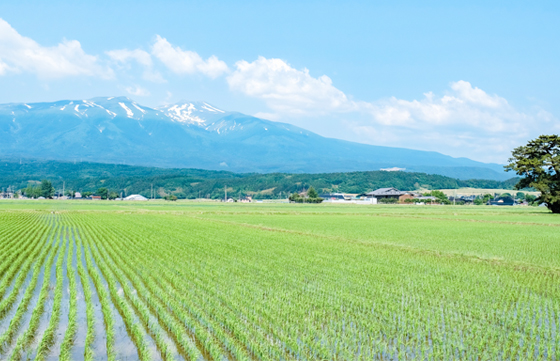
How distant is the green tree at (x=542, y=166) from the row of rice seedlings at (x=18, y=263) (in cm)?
3902

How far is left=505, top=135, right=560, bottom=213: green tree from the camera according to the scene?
42.0 m

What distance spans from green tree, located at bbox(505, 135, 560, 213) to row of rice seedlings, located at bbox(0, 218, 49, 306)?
39.0 metres

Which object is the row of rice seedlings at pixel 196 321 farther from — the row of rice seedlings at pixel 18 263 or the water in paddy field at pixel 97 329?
the row of rice seedlings at pixel 18 263

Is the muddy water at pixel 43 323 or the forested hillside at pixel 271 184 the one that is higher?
the forested hillside at pixel 271 184

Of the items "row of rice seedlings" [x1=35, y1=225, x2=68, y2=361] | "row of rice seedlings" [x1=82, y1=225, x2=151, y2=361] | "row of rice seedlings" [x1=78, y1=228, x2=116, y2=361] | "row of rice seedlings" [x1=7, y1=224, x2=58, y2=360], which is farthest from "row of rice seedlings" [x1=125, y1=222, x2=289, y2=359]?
Answer: "row of rice seedlings" [x1=7, y1=224, x2=58, y2=360]

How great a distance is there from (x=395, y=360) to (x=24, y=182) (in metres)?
187

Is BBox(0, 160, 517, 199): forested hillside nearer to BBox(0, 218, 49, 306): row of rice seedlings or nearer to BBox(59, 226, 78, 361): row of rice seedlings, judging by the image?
BBox(0, 218, 49, 306): row of rice seedlings

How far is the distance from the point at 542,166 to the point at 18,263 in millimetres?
43299

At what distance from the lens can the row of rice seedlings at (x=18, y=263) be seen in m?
7.95

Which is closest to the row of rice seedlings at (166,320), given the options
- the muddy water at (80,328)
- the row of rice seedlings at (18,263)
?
the muddy water at (80,328)

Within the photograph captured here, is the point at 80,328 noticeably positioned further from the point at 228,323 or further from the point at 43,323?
the point at 228,323

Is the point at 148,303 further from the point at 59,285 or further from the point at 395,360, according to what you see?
the point at 395,360

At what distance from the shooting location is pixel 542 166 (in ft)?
140

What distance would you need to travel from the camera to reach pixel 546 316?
7363mm
